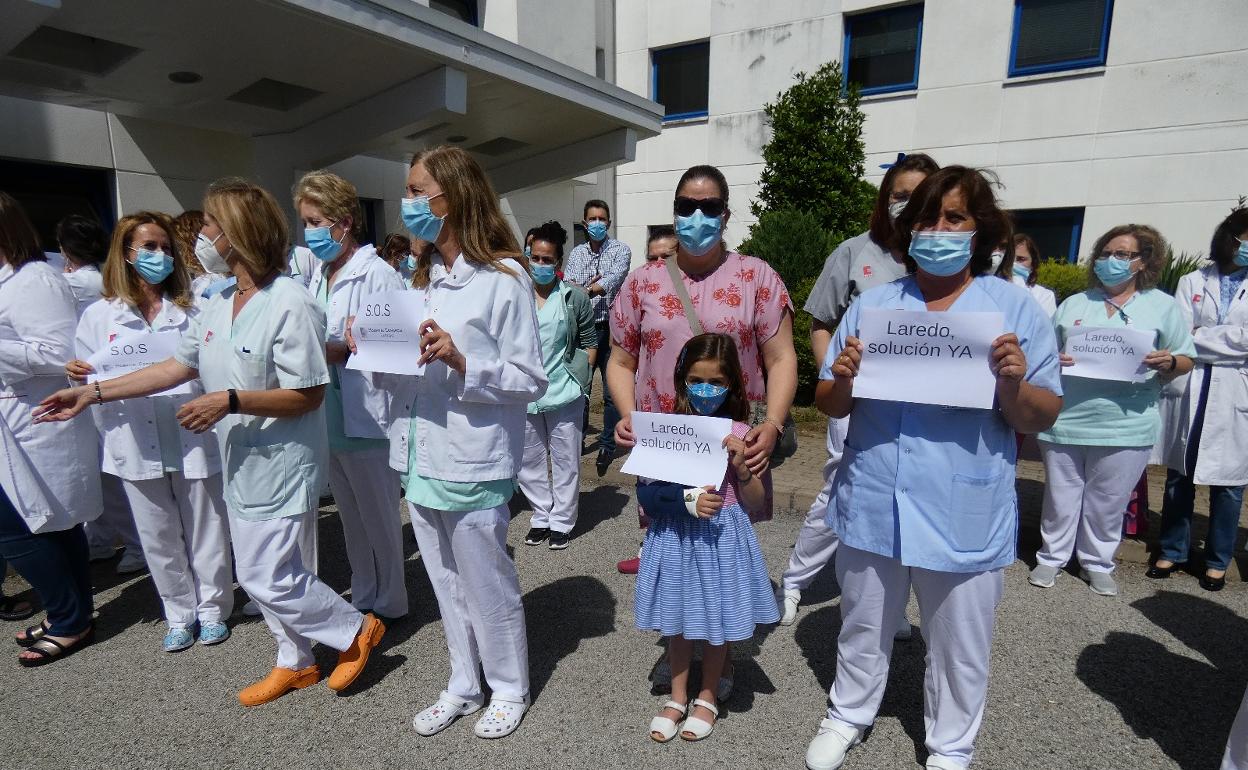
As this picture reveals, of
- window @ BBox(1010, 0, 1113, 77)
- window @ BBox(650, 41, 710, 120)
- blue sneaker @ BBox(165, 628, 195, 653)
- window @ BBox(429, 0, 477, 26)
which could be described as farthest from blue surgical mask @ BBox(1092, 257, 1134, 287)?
window @ BBox(650, 41, 710, 120)

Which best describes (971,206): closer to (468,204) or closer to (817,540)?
(468,204)

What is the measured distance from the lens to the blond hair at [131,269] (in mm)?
3256

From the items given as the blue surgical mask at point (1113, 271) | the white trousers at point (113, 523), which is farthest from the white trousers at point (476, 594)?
the blue surgical mask at point (1113, 271)

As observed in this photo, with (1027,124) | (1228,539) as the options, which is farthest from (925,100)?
(1228,539)

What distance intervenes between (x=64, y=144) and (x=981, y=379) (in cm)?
849

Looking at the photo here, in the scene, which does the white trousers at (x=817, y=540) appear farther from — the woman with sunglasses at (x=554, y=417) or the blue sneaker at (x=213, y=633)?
the blue sneaker at (x=213, y=633)

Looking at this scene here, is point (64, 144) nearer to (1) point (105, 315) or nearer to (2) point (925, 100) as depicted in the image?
(1) point (105, 315)

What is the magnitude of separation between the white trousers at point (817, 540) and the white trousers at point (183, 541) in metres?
3.04

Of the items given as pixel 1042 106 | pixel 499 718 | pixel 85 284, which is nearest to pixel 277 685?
pixel 499 718

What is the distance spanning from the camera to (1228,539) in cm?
390

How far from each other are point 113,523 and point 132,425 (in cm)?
182

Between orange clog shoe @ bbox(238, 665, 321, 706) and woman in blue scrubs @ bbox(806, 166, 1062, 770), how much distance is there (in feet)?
7.28

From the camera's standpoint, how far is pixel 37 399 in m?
3.31

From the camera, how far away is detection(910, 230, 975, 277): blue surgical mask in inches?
81.0
